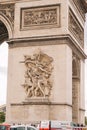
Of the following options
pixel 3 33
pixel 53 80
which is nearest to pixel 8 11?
pixel 3 33

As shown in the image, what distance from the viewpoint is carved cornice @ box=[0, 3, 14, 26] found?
2356cm

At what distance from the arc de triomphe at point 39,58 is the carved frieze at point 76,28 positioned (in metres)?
0.06

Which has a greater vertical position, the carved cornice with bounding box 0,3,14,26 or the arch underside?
the carved cornice with bounding box 0,3,14,26

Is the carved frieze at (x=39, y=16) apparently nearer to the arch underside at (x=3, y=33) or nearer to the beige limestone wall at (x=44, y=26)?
the beige limestone wall at (x=44, y=26)

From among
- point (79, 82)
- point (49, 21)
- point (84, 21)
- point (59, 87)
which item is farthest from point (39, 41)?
point (84, 21)

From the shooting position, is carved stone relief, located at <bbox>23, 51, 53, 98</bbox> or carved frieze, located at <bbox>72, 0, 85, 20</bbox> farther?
carved frieze, located at <bbox>72, 0, 85, 20</bbox>

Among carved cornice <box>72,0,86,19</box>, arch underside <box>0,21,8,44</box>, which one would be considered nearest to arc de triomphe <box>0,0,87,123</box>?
carved cornice <box>72,0,86,19</box>

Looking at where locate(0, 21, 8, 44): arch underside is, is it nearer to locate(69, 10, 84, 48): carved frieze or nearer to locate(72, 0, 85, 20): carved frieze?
locate(69, 10, 84, 48): carved frieze

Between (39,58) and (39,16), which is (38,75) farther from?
(39,16)

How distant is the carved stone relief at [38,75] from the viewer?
21906mm

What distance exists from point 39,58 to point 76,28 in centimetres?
403

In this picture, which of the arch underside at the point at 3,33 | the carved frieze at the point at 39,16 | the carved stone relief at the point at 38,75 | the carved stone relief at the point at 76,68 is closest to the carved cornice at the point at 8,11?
Answer: the carved frieze at the point at 39,16

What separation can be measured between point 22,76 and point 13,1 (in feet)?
13.6

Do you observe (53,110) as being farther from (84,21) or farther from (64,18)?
(84,21)
